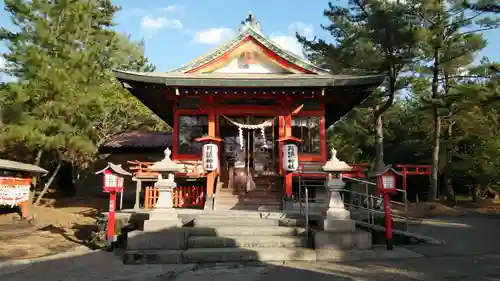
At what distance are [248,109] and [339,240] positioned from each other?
708 cm

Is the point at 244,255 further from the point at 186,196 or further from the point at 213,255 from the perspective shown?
the point at 186,196

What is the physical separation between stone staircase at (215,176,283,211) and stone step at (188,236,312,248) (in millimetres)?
2780

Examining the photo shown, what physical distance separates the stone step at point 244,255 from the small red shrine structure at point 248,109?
138 inches

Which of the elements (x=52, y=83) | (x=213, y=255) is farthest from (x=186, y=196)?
(x=52, y=83)

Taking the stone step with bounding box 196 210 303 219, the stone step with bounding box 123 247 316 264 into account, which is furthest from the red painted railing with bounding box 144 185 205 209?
the stone step with bounding box 123 247 316 264

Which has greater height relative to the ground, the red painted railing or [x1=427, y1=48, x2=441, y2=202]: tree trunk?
[x1=427, y1=48, x2=441, y2=202]: tree trunk

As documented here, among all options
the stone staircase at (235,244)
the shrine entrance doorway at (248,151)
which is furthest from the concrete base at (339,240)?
the shrine entrance doorway at (248,151)

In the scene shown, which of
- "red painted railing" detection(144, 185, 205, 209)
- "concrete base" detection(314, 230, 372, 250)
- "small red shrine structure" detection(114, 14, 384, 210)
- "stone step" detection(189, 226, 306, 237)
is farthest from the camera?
"small red shrine structure" detection(114, 14, 384, 210)

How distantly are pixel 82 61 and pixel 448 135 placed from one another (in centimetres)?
2332

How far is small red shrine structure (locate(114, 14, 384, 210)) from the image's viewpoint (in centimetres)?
1273

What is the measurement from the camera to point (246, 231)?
8.91 metres

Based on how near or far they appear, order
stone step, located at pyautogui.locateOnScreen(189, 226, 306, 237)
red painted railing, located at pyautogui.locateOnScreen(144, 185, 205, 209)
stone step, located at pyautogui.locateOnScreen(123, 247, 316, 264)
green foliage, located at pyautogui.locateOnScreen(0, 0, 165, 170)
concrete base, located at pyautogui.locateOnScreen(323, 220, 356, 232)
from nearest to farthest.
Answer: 1. stone step, located at pyautogui.locateOnScreen(123, 247, 316, 264)
2. concrete base, located at pyautogui.locateOnScreen(323, 220, 356, 232)
3. stone step, located at pyautogui.locateOnScreen(189, 226, 306, 237)
4. red painted railing, located at pyautogui.locateOnScreen(144, 185, 205, 209)
5. green foliage, located at pyautogui.locateOnScreen(0, 0, 165, 170)

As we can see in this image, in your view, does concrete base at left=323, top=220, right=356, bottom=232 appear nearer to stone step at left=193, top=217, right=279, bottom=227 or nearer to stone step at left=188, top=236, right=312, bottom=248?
stone step at left=188, top=236, right=312, bottom=248

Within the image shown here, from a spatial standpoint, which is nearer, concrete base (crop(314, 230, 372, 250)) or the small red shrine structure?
concrete base (crop(314, 230, 372, 250))
